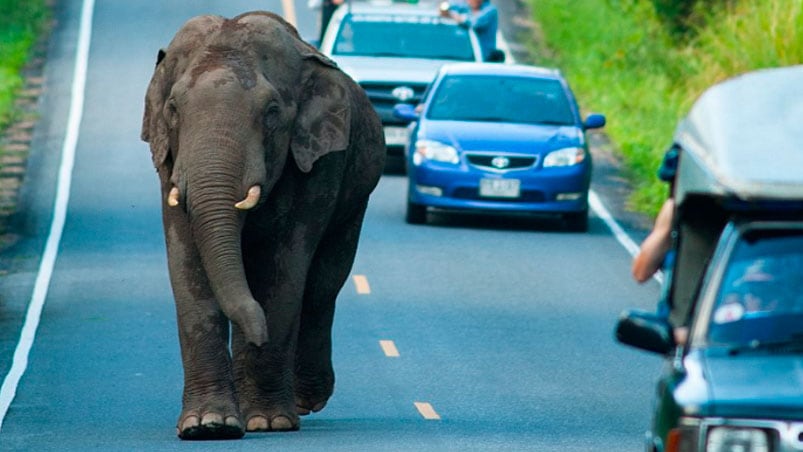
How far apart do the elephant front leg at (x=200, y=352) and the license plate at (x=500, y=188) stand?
Answer: 1212cm

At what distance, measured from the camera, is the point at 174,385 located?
16.3 m

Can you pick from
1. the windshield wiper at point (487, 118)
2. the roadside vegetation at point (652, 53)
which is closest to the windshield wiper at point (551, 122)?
the windshield wiper at point (487, 118)

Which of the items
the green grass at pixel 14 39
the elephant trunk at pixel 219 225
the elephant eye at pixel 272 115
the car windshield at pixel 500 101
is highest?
the elephant eye at pixel 272 115

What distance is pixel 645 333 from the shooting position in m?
8.64

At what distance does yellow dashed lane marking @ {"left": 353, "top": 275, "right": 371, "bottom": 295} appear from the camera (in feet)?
70.3

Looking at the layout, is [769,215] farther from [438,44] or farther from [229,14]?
[229,14]

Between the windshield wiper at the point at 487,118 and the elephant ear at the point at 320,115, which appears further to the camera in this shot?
the windshield wiper at the point at 487,118

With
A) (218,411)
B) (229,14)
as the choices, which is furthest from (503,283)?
(229,14)

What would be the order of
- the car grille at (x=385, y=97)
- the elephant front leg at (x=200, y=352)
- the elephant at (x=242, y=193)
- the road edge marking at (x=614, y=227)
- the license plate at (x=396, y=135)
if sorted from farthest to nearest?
the license plate at (x=396, y=135) → the car grille at (x=385, y=97) → the road edge marking at (x=614, y=227) → the elephant front leg at (x=200, y=352) → the elephant at (x=242, y=193)

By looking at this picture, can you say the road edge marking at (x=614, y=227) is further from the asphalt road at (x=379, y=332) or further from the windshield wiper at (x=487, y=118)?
the windshield wiper at (x=487, y=118)

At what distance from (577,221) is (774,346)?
17.6 meters

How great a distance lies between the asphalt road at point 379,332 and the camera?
1414cm

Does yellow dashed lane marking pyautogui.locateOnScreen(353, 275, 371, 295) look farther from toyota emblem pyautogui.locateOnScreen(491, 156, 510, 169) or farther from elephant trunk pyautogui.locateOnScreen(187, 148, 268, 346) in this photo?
elephant trunk pyautogui.locateOnScreen(187, 148, 268, 346)

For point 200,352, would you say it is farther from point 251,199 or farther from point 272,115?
point 272,115
